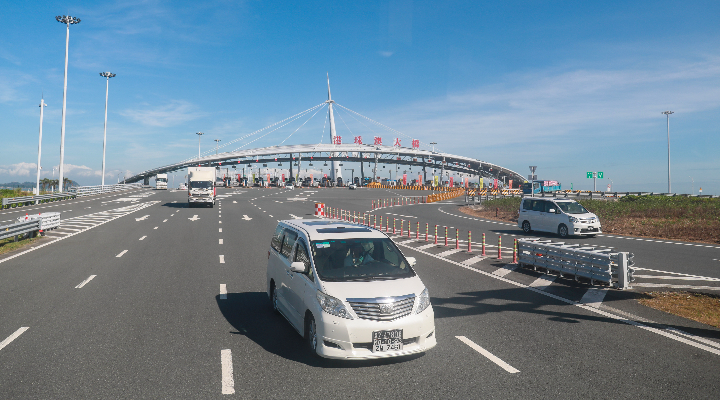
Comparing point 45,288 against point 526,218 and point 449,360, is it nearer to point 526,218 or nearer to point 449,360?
Answer: point 449,360

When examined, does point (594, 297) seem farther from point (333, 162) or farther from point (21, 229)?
point (333, 162)

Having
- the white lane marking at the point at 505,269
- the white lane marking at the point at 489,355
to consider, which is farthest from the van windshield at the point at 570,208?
the white lane marking at the point at 489,355

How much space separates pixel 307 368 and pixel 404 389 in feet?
4.35

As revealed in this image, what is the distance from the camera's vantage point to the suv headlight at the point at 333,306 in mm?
6078

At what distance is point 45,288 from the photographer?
10.9 meters

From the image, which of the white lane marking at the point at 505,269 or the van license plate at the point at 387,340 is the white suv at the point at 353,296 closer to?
the van license plate at the point at 387,340

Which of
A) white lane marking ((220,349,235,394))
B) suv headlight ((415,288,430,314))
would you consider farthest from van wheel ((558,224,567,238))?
white lane marking ((220,349,235,394))

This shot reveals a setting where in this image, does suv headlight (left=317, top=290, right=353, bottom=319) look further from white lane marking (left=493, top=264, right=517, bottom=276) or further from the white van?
the white van

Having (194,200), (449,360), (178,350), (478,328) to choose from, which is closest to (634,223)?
(478,328)

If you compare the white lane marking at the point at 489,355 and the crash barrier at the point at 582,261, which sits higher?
the crash barrier at the point at 582,261

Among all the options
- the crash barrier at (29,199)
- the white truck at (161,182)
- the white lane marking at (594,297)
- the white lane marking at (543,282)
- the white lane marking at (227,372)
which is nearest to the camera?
the white lane marking at (227,372)

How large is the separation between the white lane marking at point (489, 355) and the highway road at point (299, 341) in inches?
1.2

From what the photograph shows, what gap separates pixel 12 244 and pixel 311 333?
59.0 ft

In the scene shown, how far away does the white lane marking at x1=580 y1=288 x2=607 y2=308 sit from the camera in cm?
985
